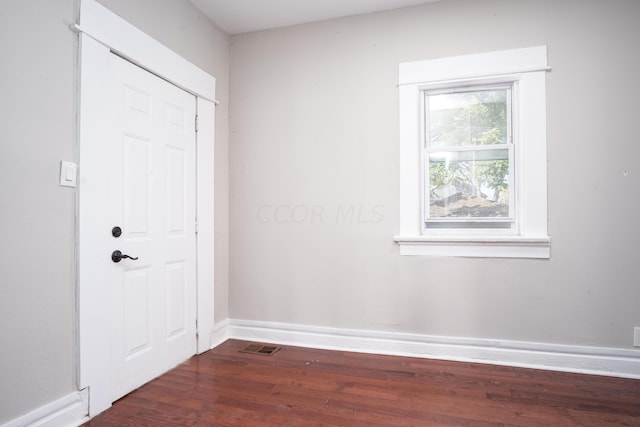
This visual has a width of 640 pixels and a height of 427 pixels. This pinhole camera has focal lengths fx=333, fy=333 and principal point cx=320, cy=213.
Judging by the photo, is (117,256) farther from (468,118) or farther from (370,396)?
(468,118)

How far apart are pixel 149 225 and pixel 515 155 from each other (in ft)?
9.44

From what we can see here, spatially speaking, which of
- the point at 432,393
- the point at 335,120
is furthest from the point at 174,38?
the point at 432,393

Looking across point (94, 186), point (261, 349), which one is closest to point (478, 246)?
point (261, 349)

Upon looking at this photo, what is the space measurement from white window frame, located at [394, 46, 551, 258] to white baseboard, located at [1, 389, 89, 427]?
238cm

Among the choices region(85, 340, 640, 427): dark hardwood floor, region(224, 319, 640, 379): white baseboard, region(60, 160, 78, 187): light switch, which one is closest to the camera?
region(60, 160, 78, 187): light switch

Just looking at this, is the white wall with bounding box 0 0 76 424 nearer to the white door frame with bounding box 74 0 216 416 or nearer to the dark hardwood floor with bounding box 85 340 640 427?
the white door frame with bounding box 74 0 216 416

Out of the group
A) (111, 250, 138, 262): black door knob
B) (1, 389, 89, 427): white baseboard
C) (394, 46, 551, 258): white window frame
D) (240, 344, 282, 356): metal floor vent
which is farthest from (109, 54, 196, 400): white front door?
(394, 46, 551, 258): white window frame

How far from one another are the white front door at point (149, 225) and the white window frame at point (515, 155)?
181cm

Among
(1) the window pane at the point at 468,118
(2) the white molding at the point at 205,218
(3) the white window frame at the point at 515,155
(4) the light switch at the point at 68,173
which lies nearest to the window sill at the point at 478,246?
(3) the white window frame at the point at 515,155

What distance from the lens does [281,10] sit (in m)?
2.91

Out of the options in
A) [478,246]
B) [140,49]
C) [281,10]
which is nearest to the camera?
[140,49]

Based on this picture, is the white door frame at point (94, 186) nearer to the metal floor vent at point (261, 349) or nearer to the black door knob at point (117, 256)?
the black door knob at point (117, 256)

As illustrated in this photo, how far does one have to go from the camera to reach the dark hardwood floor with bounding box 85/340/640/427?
1906mm

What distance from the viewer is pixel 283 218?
3154 mm
